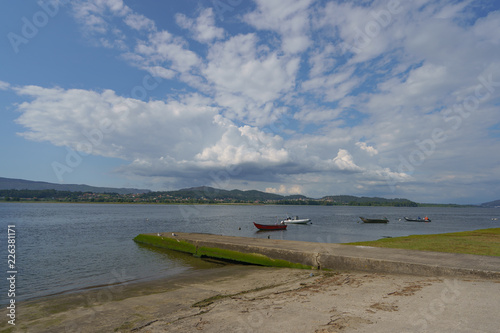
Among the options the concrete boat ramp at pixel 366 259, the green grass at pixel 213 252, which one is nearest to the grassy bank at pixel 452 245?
the concrete boat ramp at pixel 366 259

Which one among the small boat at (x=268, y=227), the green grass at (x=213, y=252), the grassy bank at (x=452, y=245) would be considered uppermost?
the grassy bank at (x=452, y=245)

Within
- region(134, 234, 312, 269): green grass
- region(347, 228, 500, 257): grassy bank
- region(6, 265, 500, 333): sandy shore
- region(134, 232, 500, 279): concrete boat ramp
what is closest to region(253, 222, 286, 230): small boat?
region(134, 234, 312, 269): green grass

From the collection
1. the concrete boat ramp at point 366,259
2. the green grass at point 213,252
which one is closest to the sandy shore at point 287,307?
the concrete boat ramp at point 366,259

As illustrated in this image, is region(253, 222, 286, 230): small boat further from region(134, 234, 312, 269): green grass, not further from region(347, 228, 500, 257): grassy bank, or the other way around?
region(347, 228, 500, 257): grassy bank

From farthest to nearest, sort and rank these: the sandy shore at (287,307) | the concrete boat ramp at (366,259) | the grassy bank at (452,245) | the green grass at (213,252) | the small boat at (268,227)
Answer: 1. the small boat at (268,227)
2. the green grass at (213,252)
3. the grassy bank at (452,245)
4. the concrete boat ramp at (366,259)
5. the sandy shore at (287,307)

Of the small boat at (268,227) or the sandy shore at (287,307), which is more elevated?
the sandy shore at (287,307)

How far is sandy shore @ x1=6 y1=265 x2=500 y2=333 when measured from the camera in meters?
6.03

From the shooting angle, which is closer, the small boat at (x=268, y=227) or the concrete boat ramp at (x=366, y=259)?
the concrete boat ramp at (x=366, y=259)

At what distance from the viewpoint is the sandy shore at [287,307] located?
6031 mm

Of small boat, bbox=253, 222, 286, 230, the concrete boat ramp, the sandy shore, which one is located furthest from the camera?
small boat, bbox=253, 222, 286, 230

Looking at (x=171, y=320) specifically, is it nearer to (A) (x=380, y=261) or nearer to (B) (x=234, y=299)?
(B) (x=234, y=299)

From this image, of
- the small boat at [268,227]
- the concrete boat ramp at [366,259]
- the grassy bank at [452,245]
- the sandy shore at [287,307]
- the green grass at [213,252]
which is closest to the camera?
the sandy shore at [287,307]

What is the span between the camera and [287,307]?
751cm

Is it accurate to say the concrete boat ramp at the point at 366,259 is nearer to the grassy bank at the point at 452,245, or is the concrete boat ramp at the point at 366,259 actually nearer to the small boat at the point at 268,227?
the grassy bank at the point at 452,245
